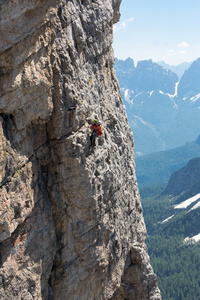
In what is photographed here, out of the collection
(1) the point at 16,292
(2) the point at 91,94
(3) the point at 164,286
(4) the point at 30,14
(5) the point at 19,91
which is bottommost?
(3) the point at 164,286

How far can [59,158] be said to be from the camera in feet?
48.2

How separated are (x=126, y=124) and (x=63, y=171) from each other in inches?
348

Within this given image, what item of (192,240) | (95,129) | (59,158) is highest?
(95,129)

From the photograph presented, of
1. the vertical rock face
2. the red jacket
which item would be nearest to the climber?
the red jacket

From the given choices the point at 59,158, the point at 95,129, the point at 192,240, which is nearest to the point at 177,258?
the point at 192,240

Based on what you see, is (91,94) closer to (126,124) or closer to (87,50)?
(87,50)

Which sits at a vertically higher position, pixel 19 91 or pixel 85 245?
pixel 19 91

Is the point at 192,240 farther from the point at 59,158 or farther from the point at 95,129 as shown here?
the point at 59,158

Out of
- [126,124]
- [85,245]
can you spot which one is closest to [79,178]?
[85,245]

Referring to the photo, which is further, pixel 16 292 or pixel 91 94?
pixel 91 94

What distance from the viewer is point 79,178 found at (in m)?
15.1

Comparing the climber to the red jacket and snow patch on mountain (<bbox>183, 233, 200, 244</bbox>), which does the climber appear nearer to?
the red jacket

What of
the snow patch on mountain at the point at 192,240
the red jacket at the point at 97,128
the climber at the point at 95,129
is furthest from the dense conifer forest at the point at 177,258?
the red jacket at the point at 97,128

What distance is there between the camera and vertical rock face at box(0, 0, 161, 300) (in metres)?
12.0
